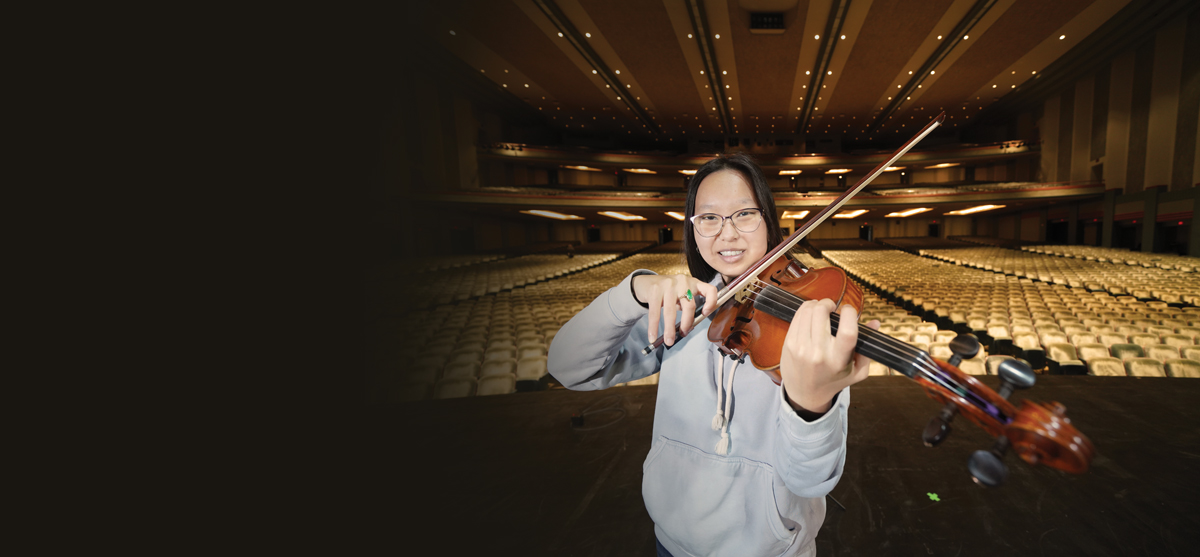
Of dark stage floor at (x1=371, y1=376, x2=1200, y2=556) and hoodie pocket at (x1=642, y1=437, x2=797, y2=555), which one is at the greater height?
hoodie pocket at (x1=642, y1=437, x2=797, y2=555)

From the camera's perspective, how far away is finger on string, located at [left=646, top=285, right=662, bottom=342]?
718mm

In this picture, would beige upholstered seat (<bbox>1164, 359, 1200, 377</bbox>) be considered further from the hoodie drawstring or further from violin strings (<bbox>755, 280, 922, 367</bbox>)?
the hoodie drawstring

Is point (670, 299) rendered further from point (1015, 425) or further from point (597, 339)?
point (1015, 425)

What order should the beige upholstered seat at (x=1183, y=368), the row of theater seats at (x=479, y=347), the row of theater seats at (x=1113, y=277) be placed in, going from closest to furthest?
the beige upholstered seat at (x=1183, y=368), the row of theater seats at (x=479, y=347), the row of theater seats at (x=1113, y=277)

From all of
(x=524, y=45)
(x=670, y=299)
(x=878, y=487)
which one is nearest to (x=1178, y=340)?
(x=878, y=487)

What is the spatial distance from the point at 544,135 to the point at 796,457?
71.4 ft

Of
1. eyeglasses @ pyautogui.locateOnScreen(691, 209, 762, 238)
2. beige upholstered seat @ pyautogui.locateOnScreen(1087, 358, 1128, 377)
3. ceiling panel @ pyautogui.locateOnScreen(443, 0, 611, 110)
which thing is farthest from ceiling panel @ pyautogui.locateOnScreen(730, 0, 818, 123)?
eyeglasses @ pyautogui.locateOnScreen(691, 209, 762, 238)

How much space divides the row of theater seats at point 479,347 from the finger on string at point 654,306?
0.75m

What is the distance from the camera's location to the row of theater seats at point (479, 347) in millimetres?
2930

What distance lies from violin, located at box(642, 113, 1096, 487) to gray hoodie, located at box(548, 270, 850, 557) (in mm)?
59

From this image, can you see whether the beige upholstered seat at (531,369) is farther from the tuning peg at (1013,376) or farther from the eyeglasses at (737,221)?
the tuning peg at (1013,376)

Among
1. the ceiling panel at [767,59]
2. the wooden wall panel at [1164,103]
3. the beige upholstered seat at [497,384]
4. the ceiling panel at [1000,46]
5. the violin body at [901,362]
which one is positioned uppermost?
the ceiling panel at [767,59]

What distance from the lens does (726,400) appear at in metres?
0.77

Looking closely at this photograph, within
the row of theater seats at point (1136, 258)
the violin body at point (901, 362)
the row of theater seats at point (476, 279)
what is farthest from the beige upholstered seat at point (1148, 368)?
the row of theater seats at point (1136, 258)
